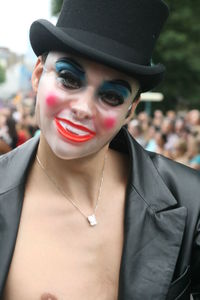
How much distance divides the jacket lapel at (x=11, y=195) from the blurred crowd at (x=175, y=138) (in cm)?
396

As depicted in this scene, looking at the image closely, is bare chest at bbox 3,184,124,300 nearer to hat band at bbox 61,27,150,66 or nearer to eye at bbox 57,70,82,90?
eye at bbox 57,70,82,90

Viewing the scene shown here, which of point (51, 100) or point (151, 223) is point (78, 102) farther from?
→ point (151, 223)

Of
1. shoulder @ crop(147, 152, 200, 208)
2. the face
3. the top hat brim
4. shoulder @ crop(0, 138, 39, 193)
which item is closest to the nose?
the face

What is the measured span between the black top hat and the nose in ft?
0.45

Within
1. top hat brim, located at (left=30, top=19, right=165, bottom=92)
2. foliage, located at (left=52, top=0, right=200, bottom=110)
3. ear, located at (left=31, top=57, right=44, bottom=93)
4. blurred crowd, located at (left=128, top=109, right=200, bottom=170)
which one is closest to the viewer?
top hat brim, located at (left=30, top=19, right=165, bottom=92)

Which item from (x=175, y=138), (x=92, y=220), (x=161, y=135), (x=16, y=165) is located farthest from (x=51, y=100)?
(x=175, y=138)

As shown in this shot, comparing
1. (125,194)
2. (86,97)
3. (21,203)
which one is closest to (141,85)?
(86,97)

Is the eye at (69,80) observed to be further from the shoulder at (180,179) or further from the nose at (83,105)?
the shoulder at (180,179)

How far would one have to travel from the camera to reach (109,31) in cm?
203

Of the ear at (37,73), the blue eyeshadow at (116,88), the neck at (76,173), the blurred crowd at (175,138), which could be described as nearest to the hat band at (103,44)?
the blue eyeshadow at (116,88)

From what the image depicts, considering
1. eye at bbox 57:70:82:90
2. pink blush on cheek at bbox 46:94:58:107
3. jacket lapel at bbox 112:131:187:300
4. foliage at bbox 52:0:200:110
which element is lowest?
foliage at bbox 52:0:200:110

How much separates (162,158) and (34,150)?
54cm

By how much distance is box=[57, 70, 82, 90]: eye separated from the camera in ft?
6.70

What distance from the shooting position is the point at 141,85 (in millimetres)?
2189
